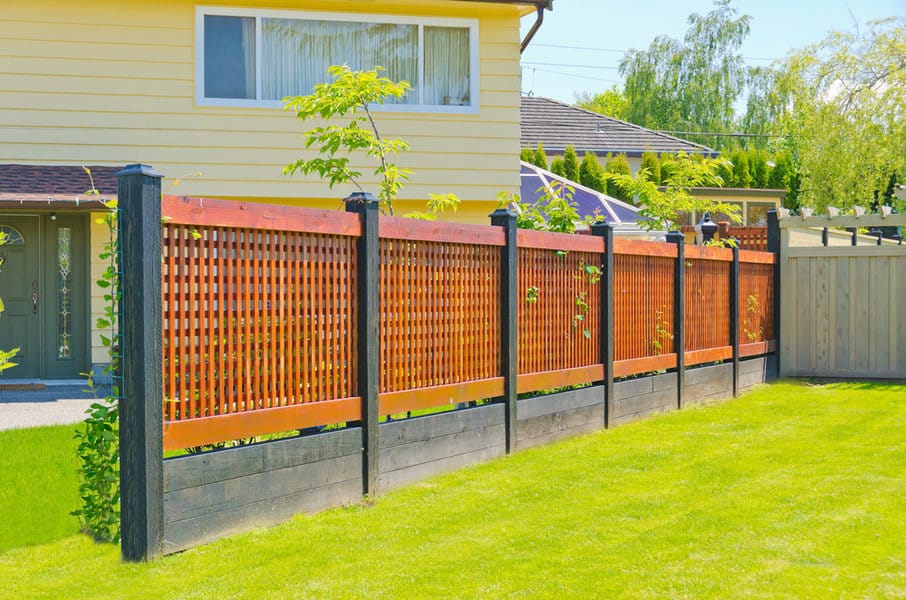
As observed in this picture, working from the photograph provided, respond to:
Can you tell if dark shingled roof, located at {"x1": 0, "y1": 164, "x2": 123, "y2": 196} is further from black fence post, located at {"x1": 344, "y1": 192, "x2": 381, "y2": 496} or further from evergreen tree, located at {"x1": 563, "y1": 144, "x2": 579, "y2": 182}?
evergreen tree, located at {"x1": 563, "y1": 144, "x2": 579, "y2": 182}

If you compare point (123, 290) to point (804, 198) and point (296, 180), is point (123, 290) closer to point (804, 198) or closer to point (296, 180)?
point (296, 180)

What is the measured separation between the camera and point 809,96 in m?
30.9

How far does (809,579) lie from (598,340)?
5.36 meters

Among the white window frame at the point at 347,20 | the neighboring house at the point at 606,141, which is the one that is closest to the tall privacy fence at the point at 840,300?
the white window frame at the point at 347,20

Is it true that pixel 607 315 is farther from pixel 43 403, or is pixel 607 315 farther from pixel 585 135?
pixel 585 135

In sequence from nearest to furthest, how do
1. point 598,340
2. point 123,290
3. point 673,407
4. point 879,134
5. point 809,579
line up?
point 809,579 → point 123,290 → point 598,340 → point 673,407 → point 879,134

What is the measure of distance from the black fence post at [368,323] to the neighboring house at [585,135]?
23995 mm

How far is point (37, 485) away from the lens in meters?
7.52

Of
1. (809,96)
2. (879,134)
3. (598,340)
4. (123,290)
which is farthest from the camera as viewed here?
(809,96)

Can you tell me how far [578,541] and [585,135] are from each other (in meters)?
27.8

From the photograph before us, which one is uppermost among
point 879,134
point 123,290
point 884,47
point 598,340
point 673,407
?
point 884,47

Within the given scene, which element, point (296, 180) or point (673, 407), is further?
point (296, 180)

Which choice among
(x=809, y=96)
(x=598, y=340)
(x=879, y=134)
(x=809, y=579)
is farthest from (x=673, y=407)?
(x=809, y=96)

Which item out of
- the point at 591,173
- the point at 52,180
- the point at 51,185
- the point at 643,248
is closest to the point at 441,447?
the point at 643,248
